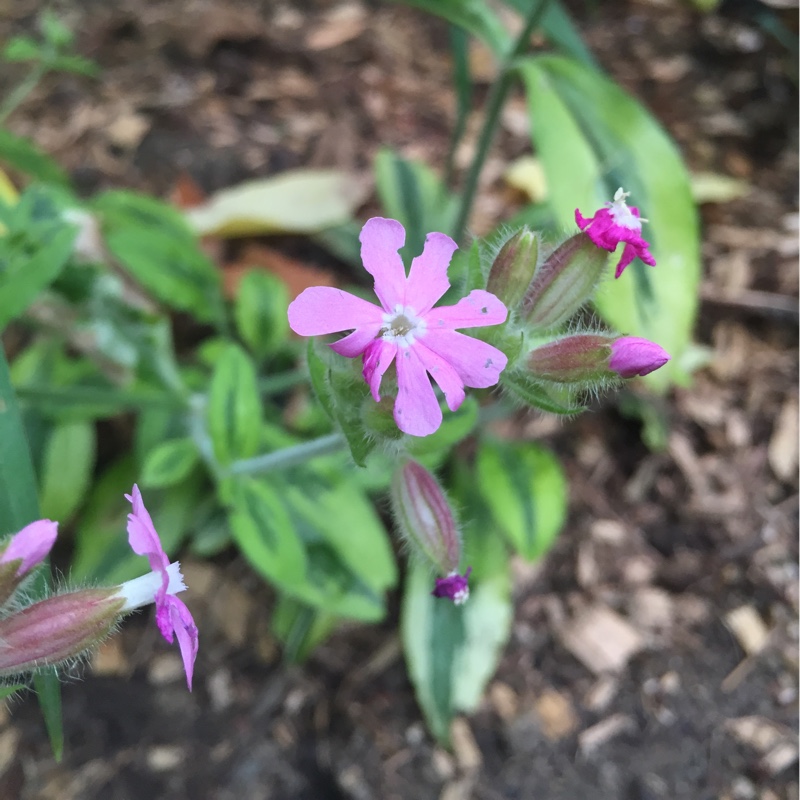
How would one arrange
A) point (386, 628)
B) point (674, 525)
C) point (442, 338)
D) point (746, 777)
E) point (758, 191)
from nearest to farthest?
1. point (442, 338)
2. point (746, 777)
3. point (386, 628)
4. point (674, 525)
5. point (758, 191)

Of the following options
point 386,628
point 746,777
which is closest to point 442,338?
point 386,628

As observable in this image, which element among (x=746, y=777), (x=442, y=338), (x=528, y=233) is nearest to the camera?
(x=442, y=338)

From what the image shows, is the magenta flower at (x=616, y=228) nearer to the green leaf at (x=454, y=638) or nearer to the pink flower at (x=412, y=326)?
the pink flower at (x=412, y=326)

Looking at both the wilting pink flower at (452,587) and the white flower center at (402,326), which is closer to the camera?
the white flower center at (402,326)

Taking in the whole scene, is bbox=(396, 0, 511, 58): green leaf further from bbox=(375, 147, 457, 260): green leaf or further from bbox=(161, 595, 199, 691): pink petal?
bbox=(161, 595, 199, 691): pink petal

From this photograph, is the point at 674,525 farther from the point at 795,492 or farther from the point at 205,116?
the point at 205,116

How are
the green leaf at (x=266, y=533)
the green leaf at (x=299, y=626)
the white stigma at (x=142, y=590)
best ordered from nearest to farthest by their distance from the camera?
the white stigma at (x=142, y=590)
the green leaf at (x=266, y=533)
the green leaf at (x=299, y=626)

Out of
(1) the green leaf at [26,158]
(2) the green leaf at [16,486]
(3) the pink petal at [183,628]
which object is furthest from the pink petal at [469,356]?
(1) the green leaf at [26,158]

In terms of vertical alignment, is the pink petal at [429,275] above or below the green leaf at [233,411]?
above
